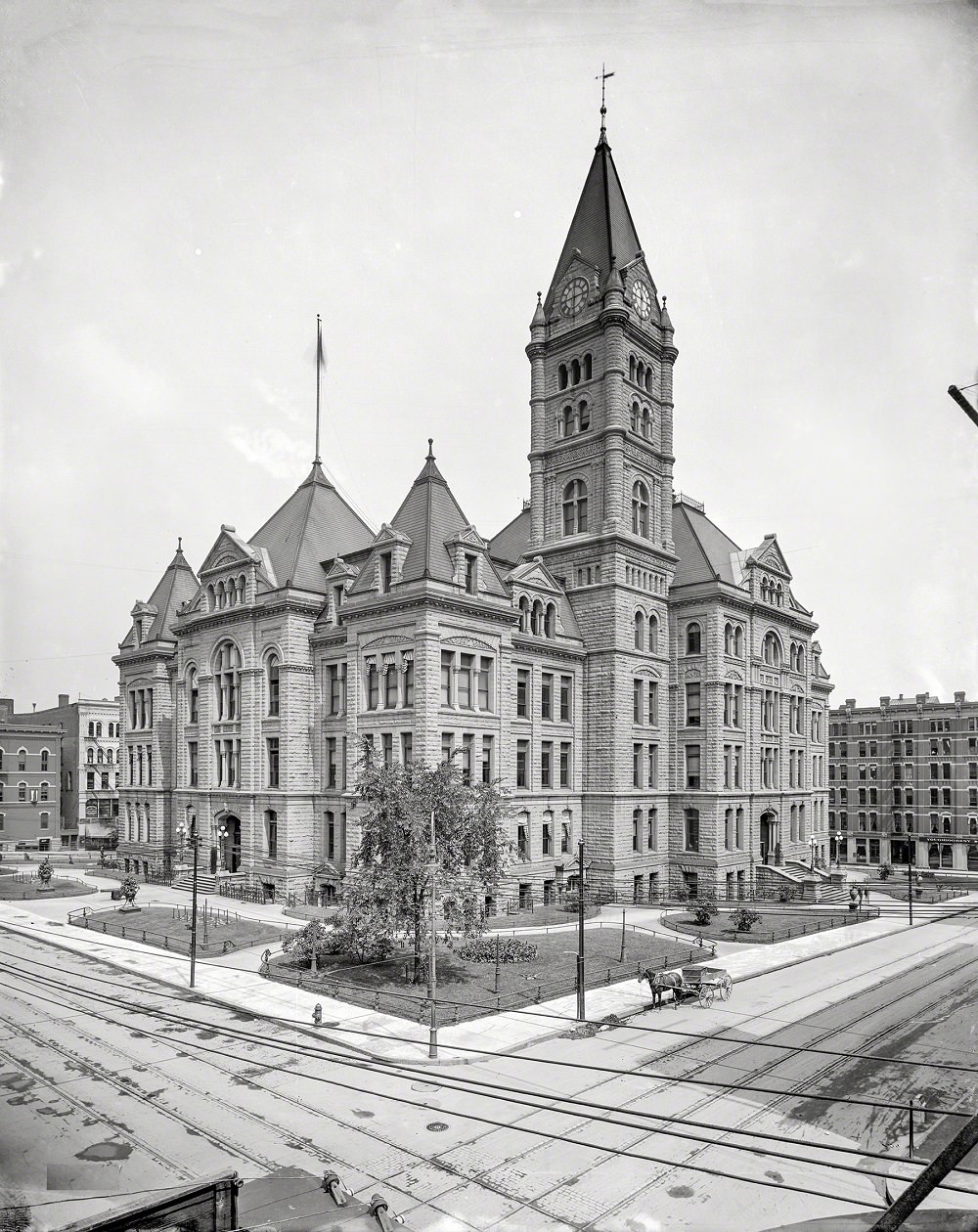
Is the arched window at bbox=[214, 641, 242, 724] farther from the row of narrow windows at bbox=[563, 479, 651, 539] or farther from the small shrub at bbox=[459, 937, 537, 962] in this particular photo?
the small shrub at bbox=[459, 937, 537, 962]

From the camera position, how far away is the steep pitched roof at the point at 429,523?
40.8m

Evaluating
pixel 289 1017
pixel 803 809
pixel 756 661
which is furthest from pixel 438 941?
pixel 803 809

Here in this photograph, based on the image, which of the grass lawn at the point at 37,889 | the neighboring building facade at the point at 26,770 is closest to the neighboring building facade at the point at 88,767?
the neighboring building facade at the point at 26,770

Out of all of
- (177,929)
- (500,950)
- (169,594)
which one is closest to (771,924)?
(500,950)

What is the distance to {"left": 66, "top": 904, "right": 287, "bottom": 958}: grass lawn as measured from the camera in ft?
115

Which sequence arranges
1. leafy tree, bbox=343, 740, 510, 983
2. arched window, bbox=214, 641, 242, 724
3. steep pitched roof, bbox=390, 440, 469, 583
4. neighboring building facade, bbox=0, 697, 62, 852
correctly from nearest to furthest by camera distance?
neighboring building facade, bbox=0, 697, 62, 852 < leafy tree, bbox=343, 740, 510, 983 < steep pitched roof, bbox=390, 440, 469, 583 < arched window, bbox=214, 641, 242, 724

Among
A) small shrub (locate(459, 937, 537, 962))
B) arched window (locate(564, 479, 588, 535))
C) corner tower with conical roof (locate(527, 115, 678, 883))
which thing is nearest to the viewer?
small shrub (locate(459, 937, 537, 962))

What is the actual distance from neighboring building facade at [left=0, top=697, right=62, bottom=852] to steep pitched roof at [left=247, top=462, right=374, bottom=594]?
58.7ft

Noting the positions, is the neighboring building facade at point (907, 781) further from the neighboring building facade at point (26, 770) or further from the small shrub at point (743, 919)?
the neighboring building facade at point (26, 770)

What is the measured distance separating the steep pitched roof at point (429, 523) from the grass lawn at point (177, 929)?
17103mm

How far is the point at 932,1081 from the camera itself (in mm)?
20812

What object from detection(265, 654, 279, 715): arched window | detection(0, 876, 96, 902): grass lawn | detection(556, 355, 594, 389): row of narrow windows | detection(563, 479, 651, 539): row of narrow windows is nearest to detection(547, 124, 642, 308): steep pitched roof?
detection(556, 355, 594, 389): row of narrow windows

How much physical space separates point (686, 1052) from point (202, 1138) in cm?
1229

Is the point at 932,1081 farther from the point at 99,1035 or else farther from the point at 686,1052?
the point at 99,1035
